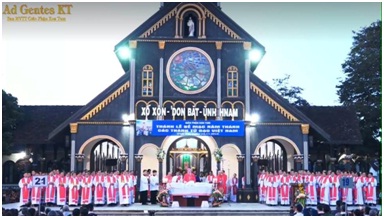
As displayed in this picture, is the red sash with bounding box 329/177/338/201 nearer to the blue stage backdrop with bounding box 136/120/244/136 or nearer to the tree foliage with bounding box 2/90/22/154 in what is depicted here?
the blue stage backdrop with bounding box 136/120/244/136

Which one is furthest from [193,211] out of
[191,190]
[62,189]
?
[62,189]

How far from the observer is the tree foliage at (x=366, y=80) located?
33.4 m

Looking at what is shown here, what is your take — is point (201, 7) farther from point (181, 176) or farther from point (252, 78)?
point (181, 176)

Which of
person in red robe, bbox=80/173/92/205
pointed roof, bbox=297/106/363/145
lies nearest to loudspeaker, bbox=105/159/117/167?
person in red robe, bbox=80/173/92/205

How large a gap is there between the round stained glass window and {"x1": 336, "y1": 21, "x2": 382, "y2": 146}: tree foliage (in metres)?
10.2

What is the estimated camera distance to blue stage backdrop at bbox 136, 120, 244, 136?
27.4 m

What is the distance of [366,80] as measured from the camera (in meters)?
34.2

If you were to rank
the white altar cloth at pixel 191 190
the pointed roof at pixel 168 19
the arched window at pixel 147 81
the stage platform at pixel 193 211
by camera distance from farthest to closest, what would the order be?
the pointed roof at pixel 168 19 < the arched window at pixel 147 81 < the white altar cloth at pixel 191 190 < the stage platform at pixel 193 211

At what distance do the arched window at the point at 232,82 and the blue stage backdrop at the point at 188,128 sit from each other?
1566 mm

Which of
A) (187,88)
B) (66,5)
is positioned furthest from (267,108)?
(66,5)

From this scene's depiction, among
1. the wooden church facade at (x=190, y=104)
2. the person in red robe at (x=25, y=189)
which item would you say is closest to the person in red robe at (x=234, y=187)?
the wooden church facade at (x=190, y=104)

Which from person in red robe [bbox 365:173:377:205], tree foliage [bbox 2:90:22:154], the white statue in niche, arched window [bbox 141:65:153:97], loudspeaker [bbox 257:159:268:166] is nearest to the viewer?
person in red robe [bbox 365:173:377:205]

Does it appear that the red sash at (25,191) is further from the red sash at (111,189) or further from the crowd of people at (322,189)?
the crowd of people at (322,189)

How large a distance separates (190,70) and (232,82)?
213cm
